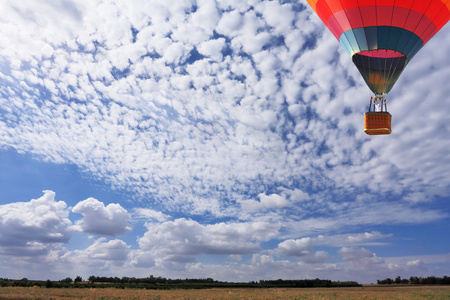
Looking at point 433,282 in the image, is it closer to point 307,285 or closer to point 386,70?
point 307,285

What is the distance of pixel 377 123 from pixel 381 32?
25.5 ft

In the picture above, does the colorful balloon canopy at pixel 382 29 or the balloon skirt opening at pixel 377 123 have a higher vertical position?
the colorful balloon canopy at pixel 382 29

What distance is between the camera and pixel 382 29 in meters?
28.8

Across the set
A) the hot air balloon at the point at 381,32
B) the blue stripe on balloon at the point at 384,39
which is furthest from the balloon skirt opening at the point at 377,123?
the blue stripe on balloon at the point at 384,39

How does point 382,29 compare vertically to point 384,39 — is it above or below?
above

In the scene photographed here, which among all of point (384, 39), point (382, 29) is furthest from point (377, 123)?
point (382, 29)

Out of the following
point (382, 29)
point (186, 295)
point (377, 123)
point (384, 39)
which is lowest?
point (186, 295)

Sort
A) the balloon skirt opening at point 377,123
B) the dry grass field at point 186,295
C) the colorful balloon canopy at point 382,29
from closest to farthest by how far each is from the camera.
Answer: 1. the colorful balloon canopy at point 382,29
2. the balloon skirt opening at point 377,123
3. the dry grass field at point 186,295

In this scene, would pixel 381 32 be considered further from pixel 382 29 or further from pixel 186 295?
pixel 186 295

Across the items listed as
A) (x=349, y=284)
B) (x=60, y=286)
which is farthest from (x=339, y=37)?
(x=349, y=284)

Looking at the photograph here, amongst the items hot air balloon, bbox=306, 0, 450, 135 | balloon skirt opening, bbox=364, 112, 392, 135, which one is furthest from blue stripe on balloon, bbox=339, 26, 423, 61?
balloon skirt opening, bbox=364, 112, 392, 135

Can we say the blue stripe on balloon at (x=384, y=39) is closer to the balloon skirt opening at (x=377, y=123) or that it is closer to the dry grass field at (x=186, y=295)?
the balloon skirt opening at (x=377, y=123)

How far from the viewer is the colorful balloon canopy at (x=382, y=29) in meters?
27.8

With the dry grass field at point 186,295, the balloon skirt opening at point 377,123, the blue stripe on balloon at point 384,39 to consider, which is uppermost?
the blue stripe on balloon at point 384,39
